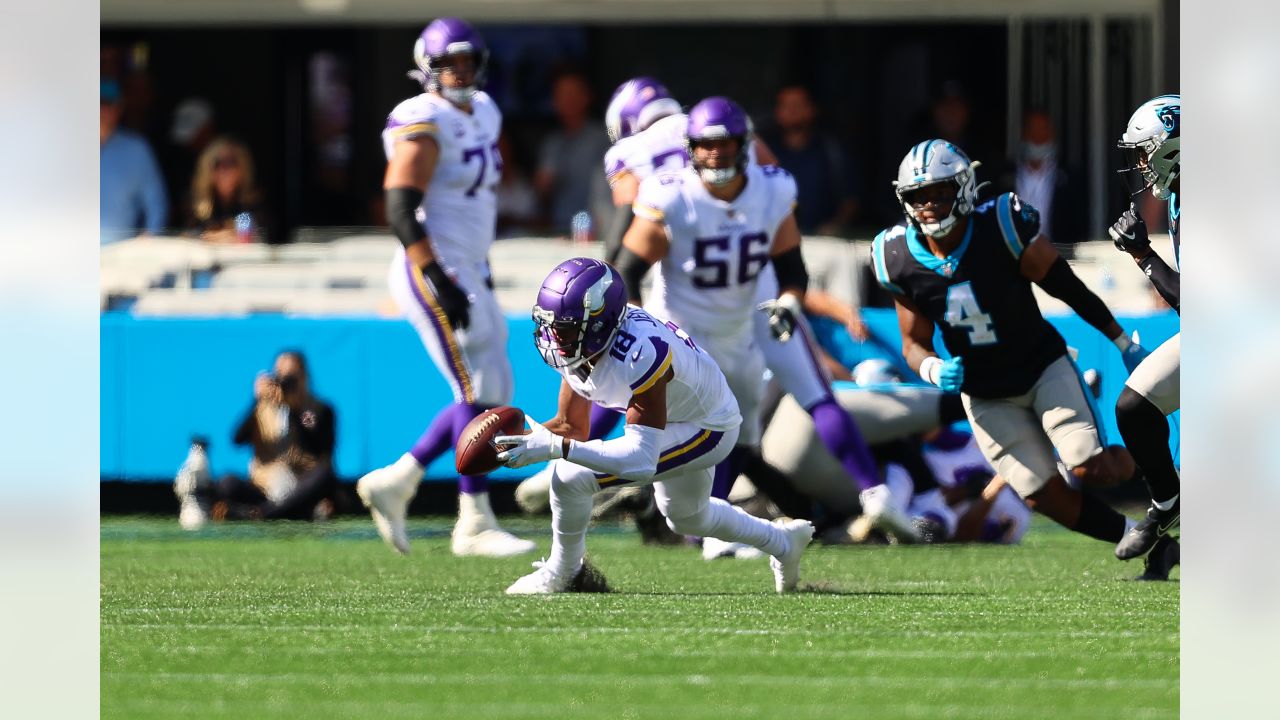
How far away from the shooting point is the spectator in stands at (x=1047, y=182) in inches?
462

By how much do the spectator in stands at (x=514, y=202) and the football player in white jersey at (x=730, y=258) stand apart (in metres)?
4.29

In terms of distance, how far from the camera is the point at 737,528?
21.3ft

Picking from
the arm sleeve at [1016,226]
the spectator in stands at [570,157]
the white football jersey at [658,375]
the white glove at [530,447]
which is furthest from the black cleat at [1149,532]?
the spectator in stands at [570,157]

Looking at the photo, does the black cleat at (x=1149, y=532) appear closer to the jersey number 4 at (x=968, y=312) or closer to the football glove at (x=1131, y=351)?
the football glove at (x=1131, y=351)

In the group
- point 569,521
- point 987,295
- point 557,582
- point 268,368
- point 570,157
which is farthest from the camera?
point 570,157

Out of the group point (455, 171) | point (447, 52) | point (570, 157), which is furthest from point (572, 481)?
point (570, 157)

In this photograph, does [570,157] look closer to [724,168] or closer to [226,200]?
[226,200]

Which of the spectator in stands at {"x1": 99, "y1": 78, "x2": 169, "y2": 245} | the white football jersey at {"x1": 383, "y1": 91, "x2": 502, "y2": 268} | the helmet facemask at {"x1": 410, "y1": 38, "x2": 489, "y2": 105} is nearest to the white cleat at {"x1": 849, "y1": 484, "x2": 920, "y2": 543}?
the white football jersey at {"x1": 383, "y1": 91, "x2": 502, "y2": 268}

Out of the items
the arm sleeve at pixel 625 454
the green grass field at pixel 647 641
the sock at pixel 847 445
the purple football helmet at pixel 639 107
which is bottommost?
the green grass field at pixel 647 641

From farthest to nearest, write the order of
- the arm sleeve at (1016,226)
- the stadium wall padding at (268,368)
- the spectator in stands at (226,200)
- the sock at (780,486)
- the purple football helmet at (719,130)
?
the spectator in stands at (226,200), the stadium wall padding at (268,368), the sock at (780,486), the purple football helmet at (719,130), the arm sleeve at (1016,226)

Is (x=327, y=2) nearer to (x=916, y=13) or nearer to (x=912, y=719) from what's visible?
(x=916, y=13)

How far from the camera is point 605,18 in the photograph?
487 inches

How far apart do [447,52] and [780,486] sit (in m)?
2.21

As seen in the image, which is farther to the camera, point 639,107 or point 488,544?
point 639,107
